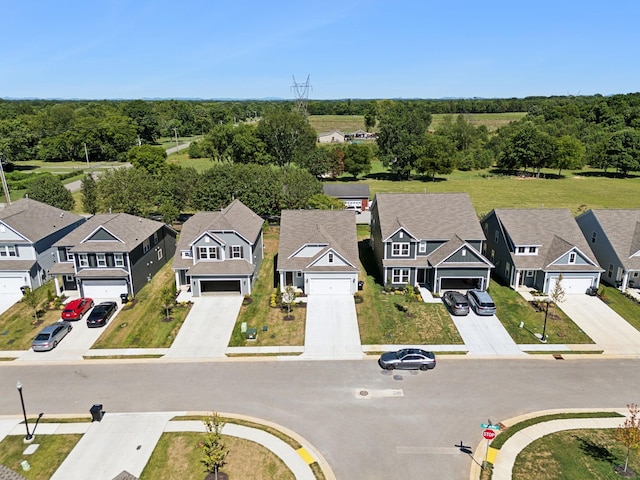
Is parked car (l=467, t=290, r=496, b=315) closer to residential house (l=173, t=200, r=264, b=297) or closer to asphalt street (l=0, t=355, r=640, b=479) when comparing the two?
asphalt street (l=0, t=355, r=640, b=479)

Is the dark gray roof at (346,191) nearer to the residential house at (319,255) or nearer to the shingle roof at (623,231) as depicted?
the residential house at (319,255)

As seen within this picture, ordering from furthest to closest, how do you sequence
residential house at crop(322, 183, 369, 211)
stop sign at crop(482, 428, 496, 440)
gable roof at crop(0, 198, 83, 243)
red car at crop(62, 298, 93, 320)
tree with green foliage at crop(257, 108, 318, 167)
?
tree with green foliage at crop(257, 108, 318, 167)
residential house at crop(322, 183, 369, 211)
gable roof at crop(0, 198, 83, 243)
red car at crop(62, 298, 93, 320)
stop sign at crop(482, 428, 496, 440)

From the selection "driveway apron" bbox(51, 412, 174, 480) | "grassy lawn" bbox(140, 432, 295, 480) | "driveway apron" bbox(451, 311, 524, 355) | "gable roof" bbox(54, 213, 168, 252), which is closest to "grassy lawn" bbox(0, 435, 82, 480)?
"driveway apron" bbox(51, 412, 174, 480)

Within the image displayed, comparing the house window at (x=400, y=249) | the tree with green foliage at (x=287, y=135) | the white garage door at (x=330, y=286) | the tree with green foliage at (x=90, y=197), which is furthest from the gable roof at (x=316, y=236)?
the tree with green foliage at (x=287, y=135)

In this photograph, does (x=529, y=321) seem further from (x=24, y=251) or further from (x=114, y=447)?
(x=24, y=251)

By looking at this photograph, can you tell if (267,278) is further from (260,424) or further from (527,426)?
(527,426)

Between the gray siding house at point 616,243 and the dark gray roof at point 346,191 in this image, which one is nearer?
the gray siding house at point 616,243
